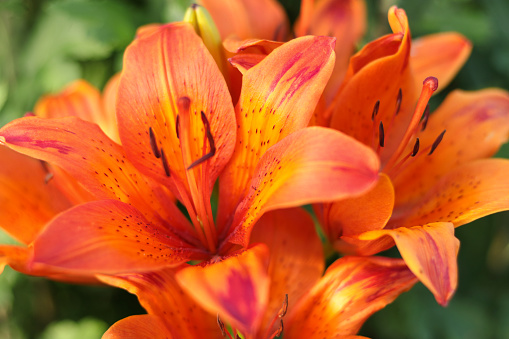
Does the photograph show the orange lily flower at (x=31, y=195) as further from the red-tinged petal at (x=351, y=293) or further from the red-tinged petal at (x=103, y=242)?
the red-tinged petal at (x=351, y=293)

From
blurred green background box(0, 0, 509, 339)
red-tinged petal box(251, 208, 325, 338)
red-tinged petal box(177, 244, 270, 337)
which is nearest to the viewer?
red-tinged petal box(177, 244, 270, 337)

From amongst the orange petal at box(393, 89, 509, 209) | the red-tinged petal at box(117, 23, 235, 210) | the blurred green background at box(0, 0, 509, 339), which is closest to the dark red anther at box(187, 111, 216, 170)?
the red-tinged petal at box(117, 23, 235, 210)

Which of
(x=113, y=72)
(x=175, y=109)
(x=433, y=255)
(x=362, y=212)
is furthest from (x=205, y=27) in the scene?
(x=113, y=72)

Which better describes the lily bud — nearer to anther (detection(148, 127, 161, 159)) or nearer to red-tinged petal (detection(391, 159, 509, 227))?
anther (detection(148, 127, 161, 159))

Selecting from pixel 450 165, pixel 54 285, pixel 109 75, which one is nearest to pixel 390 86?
pixel 450 165

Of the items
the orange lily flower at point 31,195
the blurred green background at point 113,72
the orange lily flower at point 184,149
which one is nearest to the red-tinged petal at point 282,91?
the orange lily flower at point 184,149
